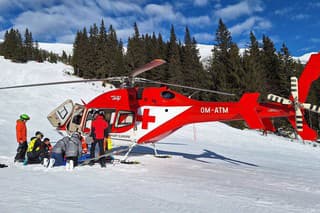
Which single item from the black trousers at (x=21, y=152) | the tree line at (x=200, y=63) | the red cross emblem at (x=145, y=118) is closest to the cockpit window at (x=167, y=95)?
the red cross emblem at (x=145, y=118)

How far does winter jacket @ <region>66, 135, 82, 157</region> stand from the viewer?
25.9 feet

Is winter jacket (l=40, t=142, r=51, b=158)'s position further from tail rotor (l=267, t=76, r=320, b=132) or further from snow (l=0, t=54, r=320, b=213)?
tail rotor (l=267, t=76, r=320, b=132)

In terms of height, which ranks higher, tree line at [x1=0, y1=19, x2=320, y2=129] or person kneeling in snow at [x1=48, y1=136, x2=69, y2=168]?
tree line at [x1=0, y1=19, x2=320, y2=129]

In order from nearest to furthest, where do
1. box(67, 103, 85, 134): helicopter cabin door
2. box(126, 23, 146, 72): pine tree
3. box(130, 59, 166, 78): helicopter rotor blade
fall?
box(130, 59, 166, 78): helicopter rotor blade
box(67, 103, 85, 134): helicopter cabin door
box(126, 23, 146, 72): pine tree

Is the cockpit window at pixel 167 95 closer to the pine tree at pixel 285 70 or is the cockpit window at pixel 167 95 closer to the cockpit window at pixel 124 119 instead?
the cockpit window at pixel 124 119

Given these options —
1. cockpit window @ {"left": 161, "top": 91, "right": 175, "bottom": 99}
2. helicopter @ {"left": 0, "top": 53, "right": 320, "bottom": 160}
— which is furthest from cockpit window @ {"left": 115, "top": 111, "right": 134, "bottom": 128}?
cockpit window @ {"left": 161, "top": 91, "right": 175, "bottom": 99}

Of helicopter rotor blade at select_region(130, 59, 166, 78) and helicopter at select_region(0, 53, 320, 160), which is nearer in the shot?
helicopter rotor blade at select_region(130, 59, 166, 78)

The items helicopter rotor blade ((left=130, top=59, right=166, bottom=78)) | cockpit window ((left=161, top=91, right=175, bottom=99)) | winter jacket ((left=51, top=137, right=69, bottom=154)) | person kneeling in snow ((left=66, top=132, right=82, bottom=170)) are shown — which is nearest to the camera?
helicopter rotor blade ((left=130, top=59, right=166, bottom=78))

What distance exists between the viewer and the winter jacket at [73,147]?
311 inches

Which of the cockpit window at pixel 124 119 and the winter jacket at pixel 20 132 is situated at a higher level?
the cockpit window at pixel 124 119

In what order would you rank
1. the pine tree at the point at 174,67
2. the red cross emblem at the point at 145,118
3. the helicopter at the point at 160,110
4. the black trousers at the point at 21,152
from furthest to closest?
the pine tree at the point at 174,67 → the red cross emblem at the point at 145,118 → the helicopter at the point at 160,110 → the black trousers at the point at 21,152

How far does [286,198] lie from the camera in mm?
5613

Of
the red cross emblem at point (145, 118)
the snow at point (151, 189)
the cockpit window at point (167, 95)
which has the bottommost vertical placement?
the snow at point (151, 189)

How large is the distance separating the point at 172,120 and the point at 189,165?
184cm
